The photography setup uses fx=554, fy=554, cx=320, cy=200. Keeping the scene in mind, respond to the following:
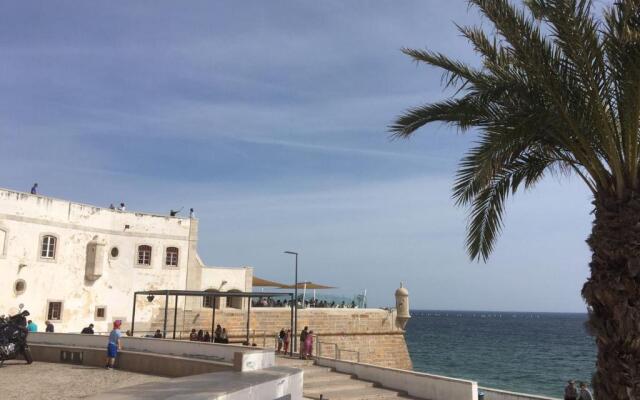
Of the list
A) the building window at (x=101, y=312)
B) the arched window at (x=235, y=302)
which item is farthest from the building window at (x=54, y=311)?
the arched window at (x=235, y=302)

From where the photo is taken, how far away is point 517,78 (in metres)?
A: 8.17

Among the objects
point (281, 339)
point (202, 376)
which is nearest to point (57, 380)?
point (202, 376)

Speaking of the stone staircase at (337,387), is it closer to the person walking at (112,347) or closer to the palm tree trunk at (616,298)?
the person walking at (112,347)

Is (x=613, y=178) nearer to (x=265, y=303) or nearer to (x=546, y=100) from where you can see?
(x=546, y=100)

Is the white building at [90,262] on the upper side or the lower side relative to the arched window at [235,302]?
upper

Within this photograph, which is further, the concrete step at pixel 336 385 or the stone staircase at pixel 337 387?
the concrete step at pixel 336 385

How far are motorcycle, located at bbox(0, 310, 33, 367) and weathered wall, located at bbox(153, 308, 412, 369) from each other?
15176 mm

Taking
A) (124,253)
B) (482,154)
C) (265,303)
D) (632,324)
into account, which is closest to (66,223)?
(124,253)

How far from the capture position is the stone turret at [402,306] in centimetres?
3669

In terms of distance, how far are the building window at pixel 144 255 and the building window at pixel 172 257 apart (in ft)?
3.36

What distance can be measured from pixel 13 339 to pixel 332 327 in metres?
22.4

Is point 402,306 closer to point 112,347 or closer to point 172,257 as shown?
point 172,257

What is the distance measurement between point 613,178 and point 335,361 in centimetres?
1258

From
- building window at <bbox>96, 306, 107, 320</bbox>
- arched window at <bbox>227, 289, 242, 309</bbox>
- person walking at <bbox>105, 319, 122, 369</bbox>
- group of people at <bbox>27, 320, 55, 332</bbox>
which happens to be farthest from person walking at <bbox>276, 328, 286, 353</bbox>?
arched window at <bbox>227, 289, 242, 309</bbox>
